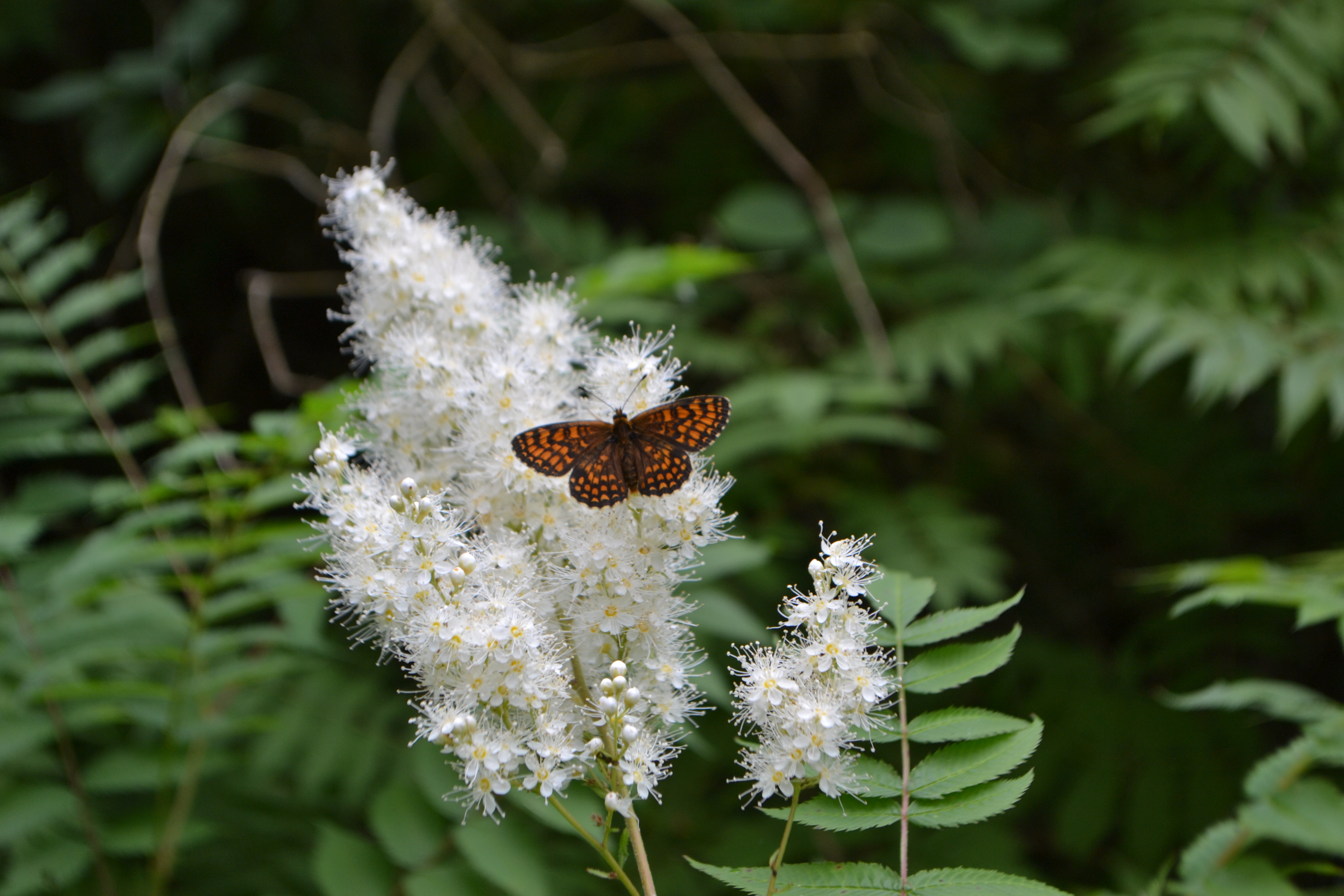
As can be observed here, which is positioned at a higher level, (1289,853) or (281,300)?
(281,300)

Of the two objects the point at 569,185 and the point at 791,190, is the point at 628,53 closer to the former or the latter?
the point at 569,185

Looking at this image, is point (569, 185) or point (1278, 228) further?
point (569, 185)

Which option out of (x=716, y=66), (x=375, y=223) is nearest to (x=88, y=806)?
(x=375, y=223)

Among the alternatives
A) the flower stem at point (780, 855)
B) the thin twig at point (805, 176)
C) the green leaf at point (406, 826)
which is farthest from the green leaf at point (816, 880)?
the thin twig at point (805, 176)

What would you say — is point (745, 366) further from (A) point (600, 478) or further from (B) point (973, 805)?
(B) point (973, 805)

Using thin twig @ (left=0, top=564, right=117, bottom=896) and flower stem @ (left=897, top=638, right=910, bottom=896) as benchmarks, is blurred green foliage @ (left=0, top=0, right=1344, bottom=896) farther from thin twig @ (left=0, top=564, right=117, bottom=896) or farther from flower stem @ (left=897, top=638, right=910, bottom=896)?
flower stem @ (left=897, top=638, right=910, bottom=896)

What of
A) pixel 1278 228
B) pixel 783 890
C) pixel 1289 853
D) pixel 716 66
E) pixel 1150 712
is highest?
pixel 716 66

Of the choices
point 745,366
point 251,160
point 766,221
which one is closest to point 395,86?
point 251,160

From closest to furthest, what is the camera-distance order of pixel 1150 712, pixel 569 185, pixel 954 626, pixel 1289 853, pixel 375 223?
pixel 954 626 < pixel 375 223 < pixel 1289 853 < pixel 1150 712 < pixel 569 185
